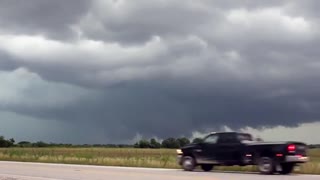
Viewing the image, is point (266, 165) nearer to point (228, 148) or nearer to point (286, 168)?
point (286, 168)

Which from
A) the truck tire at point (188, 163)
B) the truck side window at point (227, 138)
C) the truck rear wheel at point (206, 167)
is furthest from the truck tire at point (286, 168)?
the truck tire at point (188, 163)

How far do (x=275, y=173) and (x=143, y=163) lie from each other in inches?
479

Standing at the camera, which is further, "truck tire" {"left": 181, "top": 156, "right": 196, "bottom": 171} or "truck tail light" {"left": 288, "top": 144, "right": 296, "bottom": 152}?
"truck tire" {"left": 181, "top": 156, "right": 196, "bottom": 171}

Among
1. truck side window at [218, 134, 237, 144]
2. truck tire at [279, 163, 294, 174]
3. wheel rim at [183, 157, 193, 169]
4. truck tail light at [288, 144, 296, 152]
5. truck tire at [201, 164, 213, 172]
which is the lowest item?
truck tire at [279, 163, 294, 174]

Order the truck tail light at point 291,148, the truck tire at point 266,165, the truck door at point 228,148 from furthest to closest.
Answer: the truck door at point 228,148
the truck tire at point 266,165
the truck tail light at point 291,148

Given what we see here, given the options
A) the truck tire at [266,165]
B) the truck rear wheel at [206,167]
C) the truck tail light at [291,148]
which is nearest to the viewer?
the truck tail light at [291,148]

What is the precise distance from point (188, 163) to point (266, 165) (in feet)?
14.9

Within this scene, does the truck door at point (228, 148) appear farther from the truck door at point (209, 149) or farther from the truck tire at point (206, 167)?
the truck tire at point (206, 167)

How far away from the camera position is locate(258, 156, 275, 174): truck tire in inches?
1020

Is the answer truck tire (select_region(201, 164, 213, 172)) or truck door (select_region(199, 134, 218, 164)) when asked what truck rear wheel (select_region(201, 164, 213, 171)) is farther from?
truck door (select_region(199, 134, 218, 164))

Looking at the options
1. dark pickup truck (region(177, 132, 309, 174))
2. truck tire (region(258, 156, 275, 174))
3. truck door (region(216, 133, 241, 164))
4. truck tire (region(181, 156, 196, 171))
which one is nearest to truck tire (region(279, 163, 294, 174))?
dark pickup truck (region(177, 132, 309, 174))

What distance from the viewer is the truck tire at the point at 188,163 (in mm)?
29141

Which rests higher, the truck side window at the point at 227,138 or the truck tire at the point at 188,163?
the truck side window at the point at 227,138

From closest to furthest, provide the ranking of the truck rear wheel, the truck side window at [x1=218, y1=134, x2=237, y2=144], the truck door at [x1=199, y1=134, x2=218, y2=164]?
the truck side window at [x1=218, y1=134, x2=237, y2=144] → the truck door at [x1=199, y1=134, x2=218, y2=164] → the truck rear wheel
